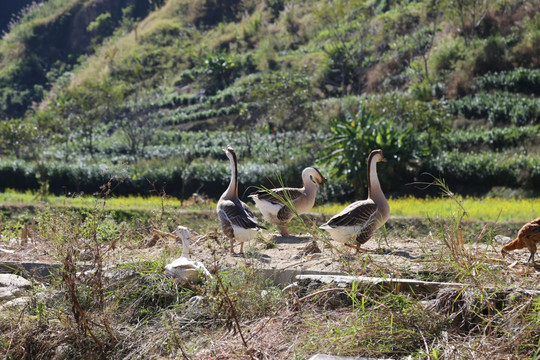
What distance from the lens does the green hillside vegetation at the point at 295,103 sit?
59.1 ft

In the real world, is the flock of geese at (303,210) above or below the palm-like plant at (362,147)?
above

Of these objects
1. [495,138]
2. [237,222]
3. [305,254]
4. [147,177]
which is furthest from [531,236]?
[147,177]

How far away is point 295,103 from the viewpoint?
872 inches

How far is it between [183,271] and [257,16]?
42222 millimetres

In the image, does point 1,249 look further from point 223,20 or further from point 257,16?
point 223,20

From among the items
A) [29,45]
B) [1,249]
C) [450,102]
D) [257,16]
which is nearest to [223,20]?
[257,16]

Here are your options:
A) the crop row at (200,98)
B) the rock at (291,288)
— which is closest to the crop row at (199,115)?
the crop row at (200,98)

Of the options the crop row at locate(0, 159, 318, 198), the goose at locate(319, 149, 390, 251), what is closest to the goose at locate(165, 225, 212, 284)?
the goose at locate(319, 149, 390, 251)

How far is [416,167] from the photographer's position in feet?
59.1

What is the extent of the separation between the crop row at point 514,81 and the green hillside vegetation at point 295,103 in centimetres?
8

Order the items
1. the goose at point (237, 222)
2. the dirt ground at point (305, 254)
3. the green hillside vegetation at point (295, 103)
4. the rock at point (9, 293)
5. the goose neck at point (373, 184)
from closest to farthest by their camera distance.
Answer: the dirt ground at point (305, 254) → the rock at point (9, 293) → the goose neck at point (373, 184) → the goose at point (237, 222) → the green hillside vegetation at point (295, 103)

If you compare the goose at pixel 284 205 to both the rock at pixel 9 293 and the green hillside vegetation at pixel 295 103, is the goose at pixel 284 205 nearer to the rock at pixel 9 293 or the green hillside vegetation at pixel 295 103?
the green hillside vegetation at pixel 295 103

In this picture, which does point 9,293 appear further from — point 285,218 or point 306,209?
point 306,209

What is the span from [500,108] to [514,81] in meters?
3.03
